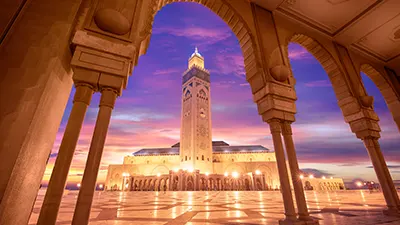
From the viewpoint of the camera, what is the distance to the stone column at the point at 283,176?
2.41 metres

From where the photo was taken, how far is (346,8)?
4.04 meters

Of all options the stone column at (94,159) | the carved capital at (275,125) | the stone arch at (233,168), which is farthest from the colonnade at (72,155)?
the stone arch at (233,168)

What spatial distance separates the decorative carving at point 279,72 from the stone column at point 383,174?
9.31 feet

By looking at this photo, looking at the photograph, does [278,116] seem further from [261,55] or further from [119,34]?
[119,34]

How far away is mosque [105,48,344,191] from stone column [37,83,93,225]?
18.5 m

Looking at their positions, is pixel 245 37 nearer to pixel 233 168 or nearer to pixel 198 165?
pixel 198 165

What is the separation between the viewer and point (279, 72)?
10.9ft

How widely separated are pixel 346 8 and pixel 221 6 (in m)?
2.97

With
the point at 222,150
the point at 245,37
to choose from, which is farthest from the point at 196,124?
the point at 245,37

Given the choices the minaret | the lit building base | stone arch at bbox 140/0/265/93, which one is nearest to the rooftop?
the minaret

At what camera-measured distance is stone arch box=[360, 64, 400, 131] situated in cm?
535

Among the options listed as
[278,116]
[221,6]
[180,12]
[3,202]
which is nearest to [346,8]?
[221,6]

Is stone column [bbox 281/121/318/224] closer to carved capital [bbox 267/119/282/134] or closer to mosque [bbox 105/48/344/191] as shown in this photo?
carved capital [bbox 267/119/282/134]

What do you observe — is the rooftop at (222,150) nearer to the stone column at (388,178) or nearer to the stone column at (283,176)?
the stone column at (388,178)
